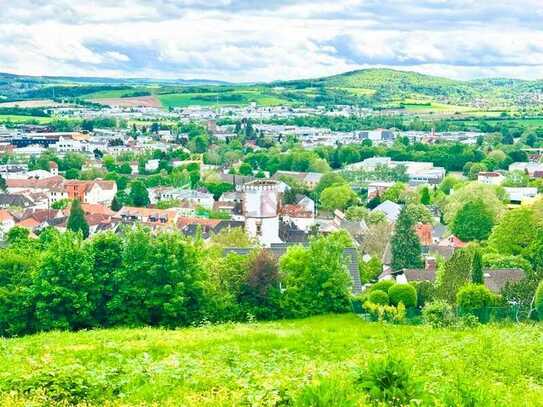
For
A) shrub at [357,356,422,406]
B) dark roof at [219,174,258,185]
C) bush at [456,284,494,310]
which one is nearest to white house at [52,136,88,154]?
dark roof at [219,174,258,185]

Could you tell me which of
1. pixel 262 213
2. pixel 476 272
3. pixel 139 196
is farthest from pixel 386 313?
pixel 139 196

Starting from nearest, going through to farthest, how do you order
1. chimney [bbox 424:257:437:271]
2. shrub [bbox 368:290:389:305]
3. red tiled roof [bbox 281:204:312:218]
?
1. shrub [bbox 368:290:389:305]
2. chimney [bbox 424:257:437:271]
3. red tiled roof [bbox 281:204:312:218]

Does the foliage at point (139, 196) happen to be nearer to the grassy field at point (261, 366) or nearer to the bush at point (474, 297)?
the bush at point (474, 297)

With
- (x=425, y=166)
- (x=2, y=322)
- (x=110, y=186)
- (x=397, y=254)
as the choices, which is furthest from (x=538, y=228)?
(x=425, y=166)

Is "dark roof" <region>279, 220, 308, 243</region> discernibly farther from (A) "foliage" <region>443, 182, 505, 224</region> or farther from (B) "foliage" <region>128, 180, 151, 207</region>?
(B) "foliage" <region>128, 180, 151, 207</region>

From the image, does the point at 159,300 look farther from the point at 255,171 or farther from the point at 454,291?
the point at 255,171

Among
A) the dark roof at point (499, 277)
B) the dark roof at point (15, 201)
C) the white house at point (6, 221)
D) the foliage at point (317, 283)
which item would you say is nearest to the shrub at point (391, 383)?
the foliage at point (317, 283)

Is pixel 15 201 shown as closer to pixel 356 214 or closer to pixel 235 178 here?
pixel 235 178
